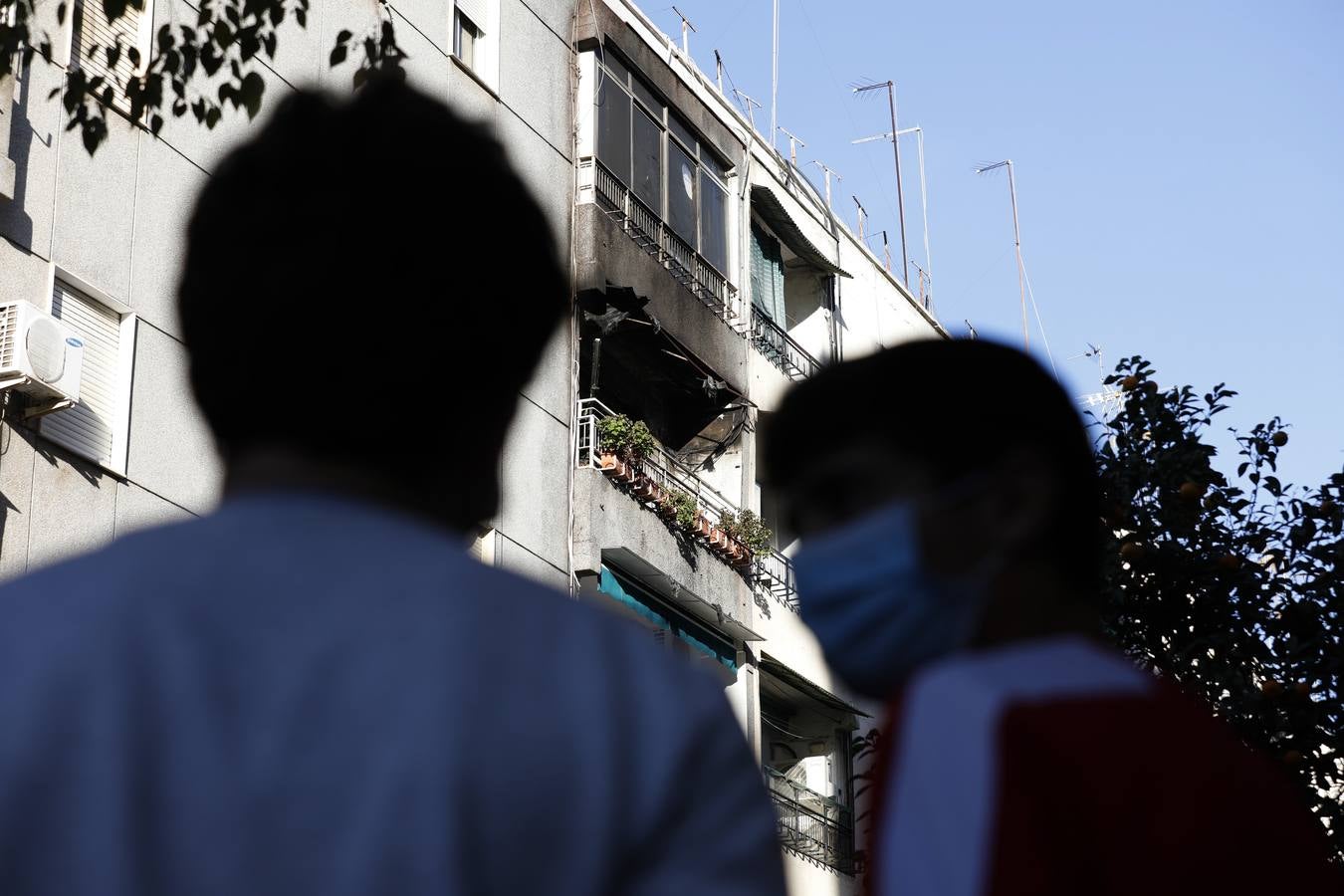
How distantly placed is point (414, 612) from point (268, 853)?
25cm

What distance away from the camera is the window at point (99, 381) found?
13.9m

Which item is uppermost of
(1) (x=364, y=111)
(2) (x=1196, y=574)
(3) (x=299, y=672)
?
(2) (x=1196, y=574)

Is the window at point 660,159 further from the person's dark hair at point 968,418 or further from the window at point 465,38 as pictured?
the person's dark hair at point 968,418

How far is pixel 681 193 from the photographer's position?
22.1 metres

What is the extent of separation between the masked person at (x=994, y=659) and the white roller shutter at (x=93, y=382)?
12.1m

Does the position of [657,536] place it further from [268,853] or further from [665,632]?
[268,853]

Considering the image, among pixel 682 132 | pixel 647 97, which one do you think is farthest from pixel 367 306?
pixel 682 132

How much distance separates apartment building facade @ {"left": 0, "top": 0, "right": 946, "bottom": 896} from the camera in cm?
1414

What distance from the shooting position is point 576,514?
19062mm

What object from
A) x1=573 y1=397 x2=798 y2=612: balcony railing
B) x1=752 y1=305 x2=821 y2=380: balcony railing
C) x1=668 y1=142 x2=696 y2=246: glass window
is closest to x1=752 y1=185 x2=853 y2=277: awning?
x1=752 y1=305 x2=821 y2=380: balcony railing

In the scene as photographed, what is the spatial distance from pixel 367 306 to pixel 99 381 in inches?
511

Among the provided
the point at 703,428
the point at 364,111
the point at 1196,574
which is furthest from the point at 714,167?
the point at 364,111

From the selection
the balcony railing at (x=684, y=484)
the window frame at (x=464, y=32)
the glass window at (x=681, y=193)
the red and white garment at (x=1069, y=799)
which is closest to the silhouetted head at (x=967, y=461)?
the red and white garment at (x=1069, y=799)

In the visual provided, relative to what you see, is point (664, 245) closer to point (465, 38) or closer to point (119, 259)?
point (465, 38)
